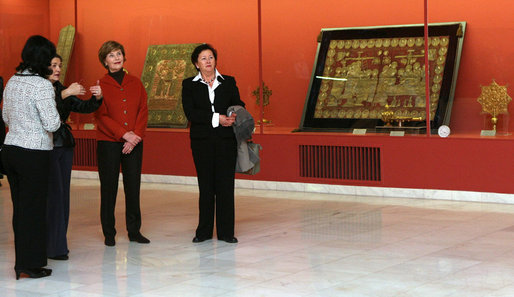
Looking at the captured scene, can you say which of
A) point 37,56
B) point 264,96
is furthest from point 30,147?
point 264,96

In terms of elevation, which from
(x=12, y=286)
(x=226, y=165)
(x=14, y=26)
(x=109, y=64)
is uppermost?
(x=14, y=26)

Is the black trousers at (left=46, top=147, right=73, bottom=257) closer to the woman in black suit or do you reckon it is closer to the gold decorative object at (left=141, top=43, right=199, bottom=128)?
the woman in black suit

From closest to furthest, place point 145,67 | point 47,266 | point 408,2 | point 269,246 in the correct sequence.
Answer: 1. point 47,266
2. point 269,246
3. point 408,2
4. point 145,67

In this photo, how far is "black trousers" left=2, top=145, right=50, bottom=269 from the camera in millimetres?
4957

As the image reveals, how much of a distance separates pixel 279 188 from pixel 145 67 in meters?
2.48

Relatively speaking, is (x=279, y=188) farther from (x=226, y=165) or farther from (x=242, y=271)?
(x=242, y=271)

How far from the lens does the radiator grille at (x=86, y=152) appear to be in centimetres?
1091

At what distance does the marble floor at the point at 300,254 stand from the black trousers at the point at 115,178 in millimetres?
181

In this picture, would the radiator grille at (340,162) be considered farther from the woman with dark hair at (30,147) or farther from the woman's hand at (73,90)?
the woman with dark hair at (30,147)

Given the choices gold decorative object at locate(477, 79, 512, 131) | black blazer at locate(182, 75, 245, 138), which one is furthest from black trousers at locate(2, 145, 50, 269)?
gold decorative object at locate(477, 79, 512, 131)

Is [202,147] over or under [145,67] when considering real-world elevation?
under

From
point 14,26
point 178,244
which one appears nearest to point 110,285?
point 178,244

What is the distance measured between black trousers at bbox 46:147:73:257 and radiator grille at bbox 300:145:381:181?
3751mm

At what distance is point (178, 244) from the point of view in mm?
6168
